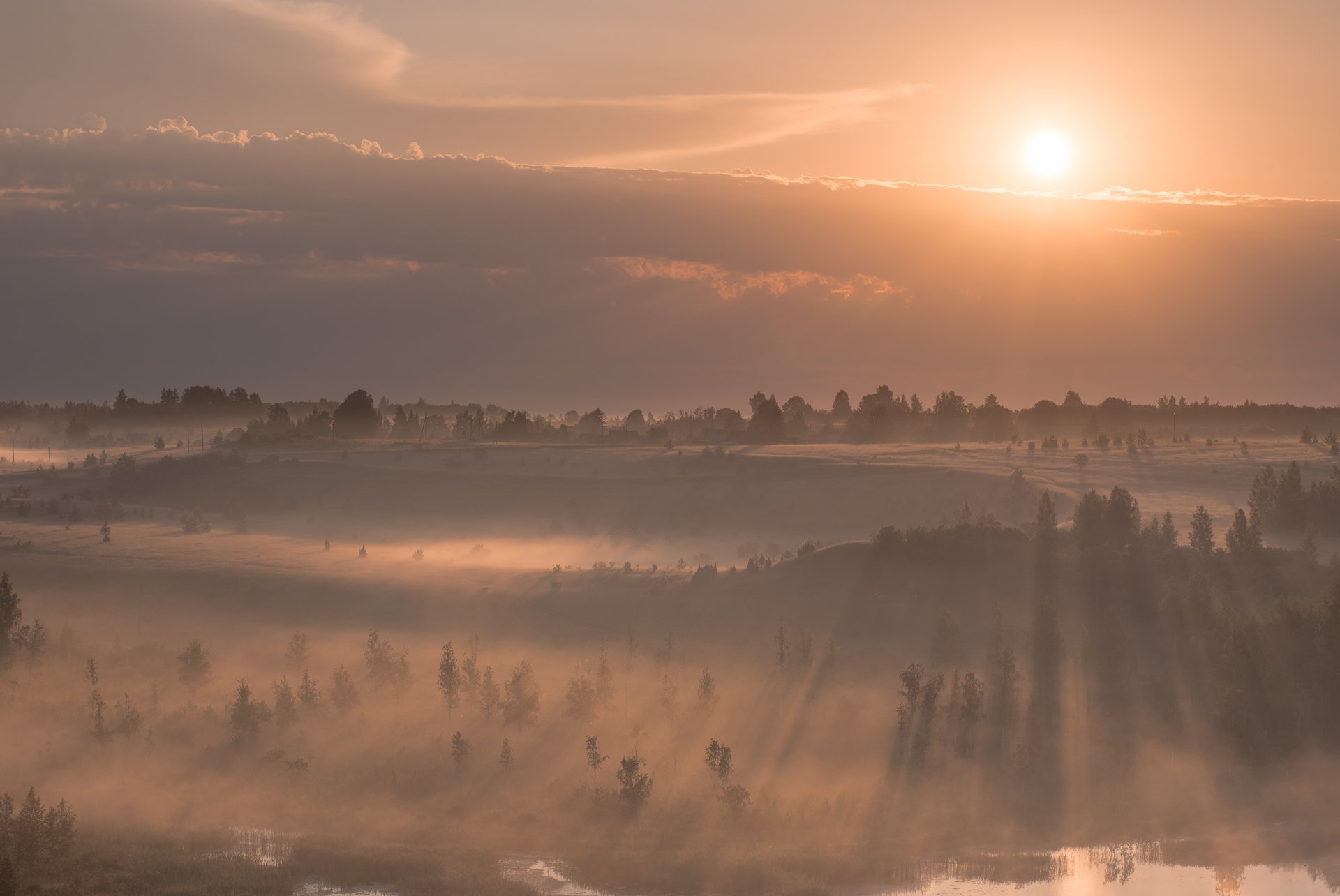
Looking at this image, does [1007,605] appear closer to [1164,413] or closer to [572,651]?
[572,651]

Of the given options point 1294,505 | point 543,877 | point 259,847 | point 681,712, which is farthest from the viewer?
point 1294,505

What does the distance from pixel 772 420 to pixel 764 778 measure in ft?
295

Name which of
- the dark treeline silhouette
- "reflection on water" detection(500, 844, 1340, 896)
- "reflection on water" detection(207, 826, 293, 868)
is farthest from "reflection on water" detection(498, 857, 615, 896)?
the dark treeline silhouette

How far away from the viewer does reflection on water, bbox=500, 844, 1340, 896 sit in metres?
37.4

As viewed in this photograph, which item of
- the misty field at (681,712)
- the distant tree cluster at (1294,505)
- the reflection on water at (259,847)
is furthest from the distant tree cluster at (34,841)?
the distant tree cluster at (1294,505)

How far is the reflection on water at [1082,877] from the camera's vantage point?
3744 cm

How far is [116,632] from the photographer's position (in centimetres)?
5784

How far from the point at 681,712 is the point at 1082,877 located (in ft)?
49.5

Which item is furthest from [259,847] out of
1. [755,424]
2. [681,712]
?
[755,424]

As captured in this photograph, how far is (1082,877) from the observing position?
3881 cm

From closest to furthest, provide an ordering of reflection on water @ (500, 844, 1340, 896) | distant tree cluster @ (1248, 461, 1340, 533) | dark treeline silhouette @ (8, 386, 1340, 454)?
1. reflection on water @ (500, 844, 1340, 896)
2. distant tree cluster @ (1248, 461, 1340, 533)
3. dark treeline silhouette @ (8, 386, 1340, 454)

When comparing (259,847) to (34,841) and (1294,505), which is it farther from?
(1294,505)

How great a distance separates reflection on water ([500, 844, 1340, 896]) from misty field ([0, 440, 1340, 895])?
149mm

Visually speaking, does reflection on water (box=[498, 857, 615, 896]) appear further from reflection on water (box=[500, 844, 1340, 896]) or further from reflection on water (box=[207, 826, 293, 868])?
reflection on water (box=[207, 826, 293, 868])
